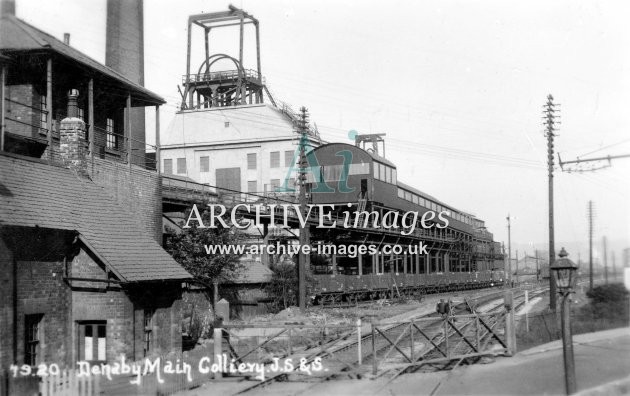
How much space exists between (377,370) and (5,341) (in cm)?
762

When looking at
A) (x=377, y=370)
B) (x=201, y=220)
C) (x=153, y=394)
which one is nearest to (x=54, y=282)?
(x=153, y=394)

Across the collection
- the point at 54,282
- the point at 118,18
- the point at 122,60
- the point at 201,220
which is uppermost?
the point at 118,18

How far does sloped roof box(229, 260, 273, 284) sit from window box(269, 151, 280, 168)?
75.4 feet

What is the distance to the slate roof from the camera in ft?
44.8

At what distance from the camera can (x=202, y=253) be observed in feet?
80.0

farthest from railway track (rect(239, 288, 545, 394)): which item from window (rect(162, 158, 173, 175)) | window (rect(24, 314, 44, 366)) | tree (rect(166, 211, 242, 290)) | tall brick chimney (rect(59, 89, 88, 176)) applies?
window (rect(162, 158, 173, 175))

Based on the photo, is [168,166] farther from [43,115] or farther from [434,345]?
[434,345]

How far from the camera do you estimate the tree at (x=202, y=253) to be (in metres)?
24.2

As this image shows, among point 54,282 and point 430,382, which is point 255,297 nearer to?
point 54,282

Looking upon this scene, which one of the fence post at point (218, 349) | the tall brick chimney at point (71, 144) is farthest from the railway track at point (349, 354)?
the tall brick chimney at point (71, 144)

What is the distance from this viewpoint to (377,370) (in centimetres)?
1360

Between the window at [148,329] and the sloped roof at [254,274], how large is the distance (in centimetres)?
1319

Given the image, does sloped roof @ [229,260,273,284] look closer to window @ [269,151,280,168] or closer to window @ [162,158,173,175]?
window @ [269,151,280,168]

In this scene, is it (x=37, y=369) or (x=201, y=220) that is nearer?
(x=37, y=369)
